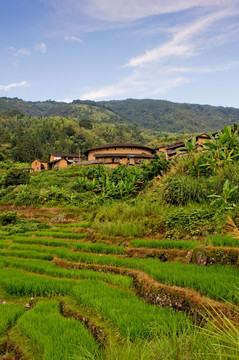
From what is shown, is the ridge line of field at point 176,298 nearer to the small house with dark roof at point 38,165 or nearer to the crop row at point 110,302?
the crop row at point 110,302

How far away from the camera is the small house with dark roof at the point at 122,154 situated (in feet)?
168

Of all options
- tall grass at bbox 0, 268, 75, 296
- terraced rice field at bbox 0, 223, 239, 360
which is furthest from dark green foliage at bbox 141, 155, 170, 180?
tall grass at bbox 0, 268, 75, 296

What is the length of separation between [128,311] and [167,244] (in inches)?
168

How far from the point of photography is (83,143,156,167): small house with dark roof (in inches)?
2015

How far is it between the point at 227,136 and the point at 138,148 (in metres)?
43.5

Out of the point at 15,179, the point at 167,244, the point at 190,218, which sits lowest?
the point at 15,179

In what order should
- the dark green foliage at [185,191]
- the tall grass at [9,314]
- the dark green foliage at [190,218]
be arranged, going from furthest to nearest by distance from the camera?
the dark green foliage at [185,191] → the dark green foliage at [190,218] → the tall grass at [9,314]

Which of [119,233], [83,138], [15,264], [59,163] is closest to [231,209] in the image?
[119,233]

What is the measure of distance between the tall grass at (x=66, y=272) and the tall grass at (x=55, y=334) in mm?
1745

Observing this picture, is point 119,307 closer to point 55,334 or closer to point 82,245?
point 55,334

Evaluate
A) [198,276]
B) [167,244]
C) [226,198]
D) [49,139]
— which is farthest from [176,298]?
[49,139]

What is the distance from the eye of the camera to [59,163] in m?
60.7

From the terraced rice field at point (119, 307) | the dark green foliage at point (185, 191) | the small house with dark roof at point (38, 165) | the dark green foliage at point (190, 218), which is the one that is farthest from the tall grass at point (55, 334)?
the small house with dark roof at point (38, 165)

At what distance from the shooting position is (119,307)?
464cm
